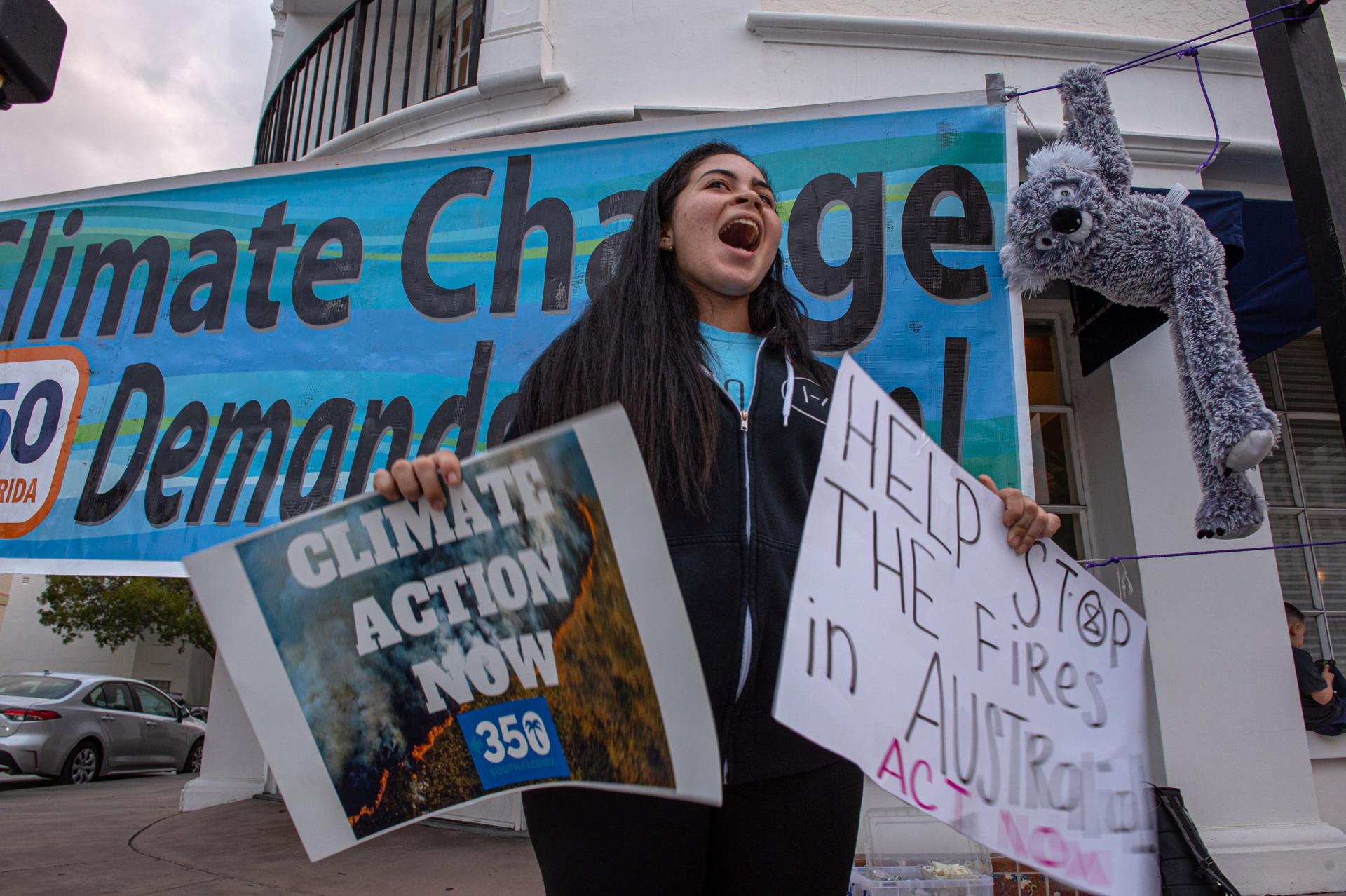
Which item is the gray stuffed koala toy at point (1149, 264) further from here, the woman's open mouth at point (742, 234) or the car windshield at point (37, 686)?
the car windshield at point (37, 686)

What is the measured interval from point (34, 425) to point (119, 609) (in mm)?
22298

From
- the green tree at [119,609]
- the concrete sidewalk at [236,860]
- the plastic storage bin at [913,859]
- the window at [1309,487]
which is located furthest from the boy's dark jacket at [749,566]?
the green tree at [119,609]

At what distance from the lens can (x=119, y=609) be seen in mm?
21109

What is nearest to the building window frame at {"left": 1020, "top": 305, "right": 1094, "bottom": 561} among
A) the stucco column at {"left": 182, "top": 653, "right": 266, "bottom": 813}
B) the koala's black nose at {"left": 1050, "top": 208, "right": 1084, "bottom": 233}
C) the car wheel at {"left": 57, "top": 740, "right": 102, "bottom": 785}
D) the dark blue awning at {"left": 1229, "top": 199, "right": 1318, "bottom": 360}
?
the dark blue awning at {"left": 1229, "top": 199, "right": 1318, "bottom": 360}

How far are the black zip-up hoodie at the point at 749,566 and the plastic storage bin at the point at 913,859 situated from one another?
1.79 meters

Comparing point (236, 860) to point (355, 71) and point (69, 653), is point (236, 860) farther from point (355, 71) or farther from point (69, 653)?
point (69, 653)

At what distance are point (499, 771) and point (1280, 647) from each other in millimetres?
3738

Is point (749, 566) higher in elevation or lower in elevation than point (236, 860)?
higher

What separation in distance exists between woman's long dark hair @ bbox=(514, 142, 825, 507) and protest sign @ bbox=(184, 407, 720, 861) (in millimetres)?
188

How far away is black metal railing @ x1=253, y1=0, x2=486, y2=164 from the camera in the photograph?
553 cm

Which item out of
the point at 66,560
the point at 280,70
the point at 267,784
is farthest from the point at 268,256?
the point at 280,70

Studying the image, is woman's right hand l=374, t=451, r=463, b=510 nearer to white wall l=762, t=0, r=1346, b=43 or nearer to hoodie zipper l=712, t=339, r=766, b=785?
hoodie zipper l=712, t=339, r=766, b=785

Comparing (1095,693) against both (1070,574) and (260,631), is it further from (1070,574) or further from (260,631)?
(260,631)

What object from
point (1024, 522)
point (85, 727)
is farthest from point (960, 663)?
point (85, 727)
